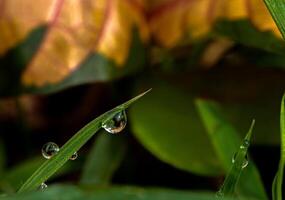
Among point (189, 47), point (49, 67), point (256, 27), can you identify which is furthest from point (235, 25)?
point (49, 67)

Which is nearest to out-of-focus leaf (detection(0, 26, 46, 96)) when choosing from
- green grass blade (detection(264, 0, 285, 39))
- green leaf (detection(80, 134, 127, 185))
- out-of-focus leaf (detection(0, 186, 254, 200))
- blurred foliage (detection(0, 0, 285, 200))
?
blurred foliage (detection(0, 0, 285, 200))

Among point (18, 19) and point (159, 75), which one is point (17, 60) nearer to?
point (18, 19)

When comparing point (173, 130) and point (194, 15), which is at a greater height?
point (194, 15)

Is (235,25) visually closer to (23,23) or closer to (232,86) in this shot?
(232,86)

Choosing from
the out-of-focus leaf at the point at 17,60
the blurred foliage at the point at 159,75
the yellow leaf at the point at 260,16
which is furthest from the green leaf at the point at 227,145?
the out-of-focus leaf at the point at 17,60

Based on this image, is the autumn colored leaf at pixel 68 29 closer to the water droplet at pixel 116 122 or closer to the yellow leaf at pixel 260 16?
the yellow leaf at pixel 260 16

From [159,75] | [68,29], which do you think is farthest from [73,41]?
[159,75]
